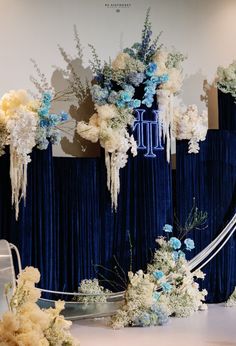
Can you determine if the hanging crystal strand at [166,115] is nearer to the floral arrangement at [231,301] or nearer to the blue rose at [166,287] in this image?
the blue rose at [166,287]

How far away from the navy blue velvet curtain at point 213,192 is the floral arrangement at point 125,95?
48 cm

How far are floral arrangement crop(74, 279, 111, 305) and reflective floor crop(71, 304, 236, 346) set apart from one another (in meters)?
0.26

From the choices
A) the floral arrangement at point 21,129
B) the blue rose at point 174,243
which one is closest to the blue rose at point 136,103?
the floral arrangement at point 21,129

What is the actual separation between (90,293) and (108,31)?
3.29 meters

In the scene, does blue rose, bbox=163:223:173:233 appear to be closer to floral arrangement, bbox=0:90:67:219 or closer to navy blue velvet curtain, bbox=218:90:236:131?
navy blue velvet curtain, bbox=218:90:236:131

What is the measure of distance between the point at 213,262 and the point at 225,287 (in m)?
0.34

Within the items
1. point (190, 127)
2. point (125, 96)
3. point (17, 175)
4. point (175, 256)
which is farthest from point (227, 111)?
point (17, 175)

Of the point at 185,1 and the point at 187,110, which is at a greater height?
the point at 185,1

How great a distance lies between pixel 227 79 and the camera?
741 cm

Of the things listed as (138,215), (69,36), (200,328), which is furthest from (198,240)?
(69,36)

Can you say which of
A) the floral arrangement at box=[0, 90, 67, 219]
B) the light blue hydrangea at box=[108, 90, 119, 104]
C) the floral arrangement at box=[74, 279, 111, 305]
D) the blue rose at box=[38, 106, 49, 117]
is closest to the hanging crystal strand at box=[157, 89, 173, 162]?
the light blue hydrangea at box=[108, 90, 119, 104]

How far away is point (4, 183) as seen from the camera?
6430 millimetres

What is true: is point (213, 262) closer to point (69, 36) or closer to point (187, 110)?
point (187, 110)

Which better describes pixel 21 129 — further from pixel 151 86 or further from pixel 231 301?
pixel 231 301
